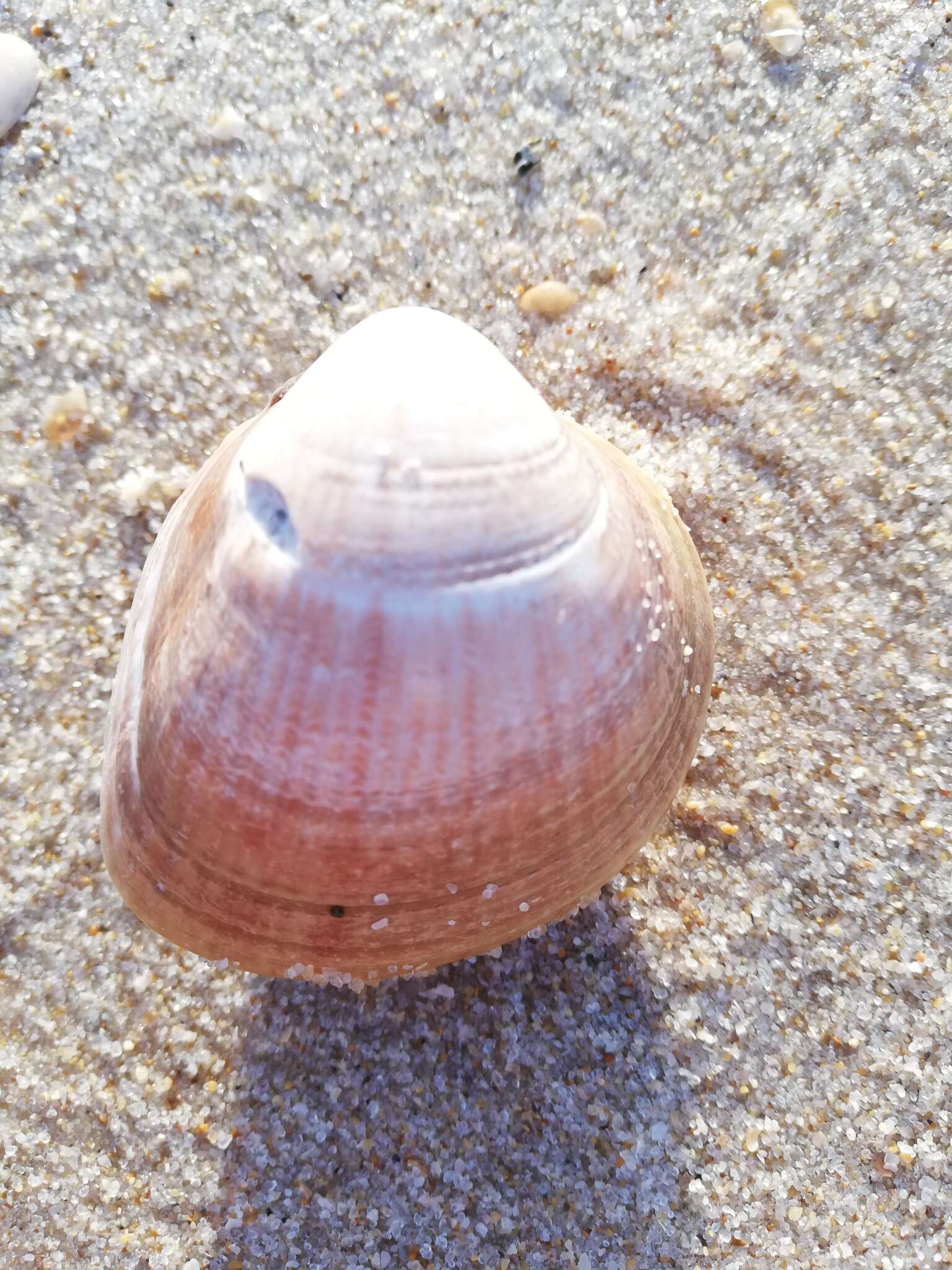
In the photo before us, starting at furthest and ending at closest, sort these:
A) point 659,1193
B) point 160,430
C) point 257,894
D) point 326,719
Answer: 1. point 160,430
2. point 659,1193
3. point 257,894
4. point 326,719

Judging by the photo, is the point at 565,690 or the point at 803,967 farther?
the point at 803,967

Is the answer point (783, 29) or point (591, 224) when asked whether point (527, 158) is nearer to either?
point (591, 224)

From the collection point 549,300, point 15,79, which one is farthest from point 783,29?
point 15,79

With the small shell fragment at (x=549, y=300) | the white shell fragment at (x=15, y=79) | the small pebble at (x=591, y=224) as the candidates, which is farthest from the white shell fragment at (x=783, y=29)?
the white shell fragment at (x=15, y=79)

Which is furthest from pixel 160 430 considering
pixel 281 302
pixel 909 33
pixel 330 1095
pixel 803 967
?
pixel 909 33

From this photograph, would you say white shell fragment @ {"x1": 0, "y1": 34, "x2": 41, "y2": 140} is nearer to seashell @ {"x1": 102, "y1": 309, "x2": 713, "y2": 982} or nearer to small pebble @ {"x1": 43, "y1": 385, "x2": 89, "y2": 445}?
small pebble @ {"x1": 43, "y1": 385, "x2": 89, "y2": 445}

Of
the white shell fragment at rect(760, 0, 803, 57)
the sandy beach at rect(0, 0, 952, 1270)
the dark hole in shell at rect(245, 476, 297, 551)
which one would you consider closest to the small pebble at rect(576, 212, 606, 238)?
the sandy beach at rect(0, 0, 952, 1270)

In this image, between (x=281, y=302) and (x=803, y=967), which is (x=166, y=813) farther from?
(x=803, y=967)
